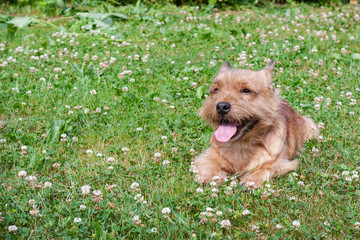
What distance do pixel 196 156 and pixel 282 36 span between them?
502 centimetres

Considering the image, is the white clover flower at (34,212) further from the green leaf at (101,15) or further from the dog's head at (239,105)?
the green leaf at (101,15)

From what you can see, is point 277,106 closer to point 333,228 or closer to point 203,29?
point 333,228

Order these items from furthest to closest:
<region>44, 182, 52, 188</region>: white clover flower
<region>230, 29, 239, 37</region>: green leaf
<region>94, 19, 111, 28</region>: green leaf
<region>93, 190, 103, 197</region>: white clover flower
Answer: <region>94, 19, 111, 28</region>: green leaf → <region>230, 29, 239, 37</region>: green leaf → <region>44, 182, 52, 188</region>: white clover flower → <region>93, 190, 103, 197</region>: white clover flower

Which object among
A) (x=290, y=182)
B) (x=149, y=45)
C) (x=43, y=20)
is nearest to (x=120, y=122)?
(x=290, y=182)

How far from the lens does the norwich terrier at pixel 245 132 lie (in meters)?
4.01

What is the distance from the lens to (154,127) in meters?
5.19

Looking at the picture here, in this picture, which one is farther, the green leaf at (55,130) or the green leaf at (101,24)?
the green leaf at (101,24)

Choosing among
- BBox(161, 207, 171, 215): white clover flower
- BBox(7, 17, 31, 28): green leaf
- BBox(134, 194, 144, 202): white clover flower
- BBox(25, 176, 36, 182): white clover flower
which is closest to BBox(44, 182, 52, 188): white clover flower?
BBox(25, 176, 36, 182): white clover flower

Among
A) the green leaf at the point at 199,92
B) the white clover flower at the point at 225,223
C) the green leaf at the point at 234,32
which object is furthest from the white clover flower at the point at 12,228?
the green leaf at the point at 234,32

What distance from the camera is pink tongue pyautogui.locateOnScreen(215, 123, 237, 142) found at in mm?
3998

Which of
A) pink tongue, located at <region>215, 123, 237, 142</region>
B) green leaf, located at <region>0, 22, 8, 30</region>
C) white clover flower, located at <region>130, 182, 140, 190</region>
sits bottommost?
green leaf, located at <region>0, 22, 8, 30</region>

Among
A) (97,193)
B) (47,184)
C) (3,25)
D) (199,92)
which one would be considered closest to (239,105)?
(97,193)

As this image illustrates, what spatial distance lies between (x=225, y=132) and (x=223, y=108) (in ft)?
0.79

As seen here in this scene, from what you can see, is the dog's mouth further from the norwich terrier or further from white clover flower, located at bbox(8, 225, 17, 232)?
white clover flower, located at bbox(8, 225, 17, 232)
